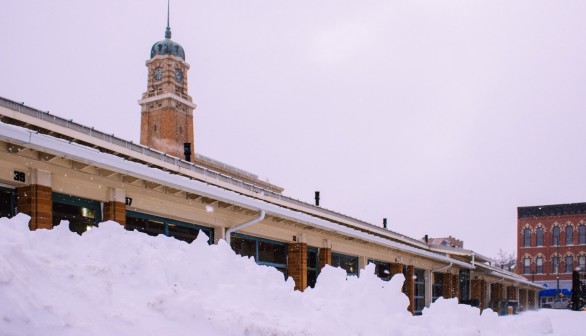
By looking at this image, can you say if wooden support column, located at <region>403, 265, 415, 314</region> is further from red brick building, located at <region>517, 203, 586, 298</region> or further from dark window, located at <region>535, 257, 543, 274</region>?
dark window, located at <region>535, 257, 543, 274</region>

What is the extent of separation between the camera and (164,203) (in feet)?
32.7

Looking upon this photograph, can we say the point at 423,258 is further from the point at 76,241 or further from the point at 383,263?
the point at 76,241

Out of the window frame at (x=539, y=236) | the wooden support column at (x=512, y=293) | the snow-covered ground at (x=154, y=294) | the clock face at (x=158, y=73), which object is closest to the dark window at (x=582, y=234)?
the window frame at (x=539, y=236)

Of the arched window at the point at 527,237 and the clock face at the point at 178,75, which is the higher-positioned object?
the clock face at the point at 178,75

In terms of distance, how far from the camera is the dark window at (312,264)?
15406mm

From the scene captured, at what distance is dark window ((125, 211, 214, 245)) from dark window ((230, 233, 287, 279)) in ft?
3.52

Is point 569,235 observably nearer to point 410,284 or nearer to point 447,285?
point 447,285

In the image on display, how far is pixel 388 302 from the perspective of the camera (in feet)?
22.9

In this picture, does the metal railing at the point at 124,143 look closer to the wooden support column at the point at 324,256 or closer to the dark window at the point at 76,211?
the wooden support column at the point at 324,256

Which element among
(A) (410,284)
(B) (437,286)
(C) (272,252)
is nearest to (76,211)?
(C) (272,252)

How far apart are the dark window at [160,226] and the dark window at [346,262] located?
6.89 meters

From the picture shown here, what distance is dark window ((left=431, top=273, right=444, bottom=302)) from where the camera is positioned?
26.2m

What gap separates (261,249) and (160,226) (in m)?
3.69

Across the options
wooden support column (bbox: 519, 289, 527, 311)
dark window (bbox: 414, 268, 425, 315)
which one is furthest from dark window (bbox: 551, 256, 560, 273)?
dark window (bbox: 414, 268, 425, 315)
